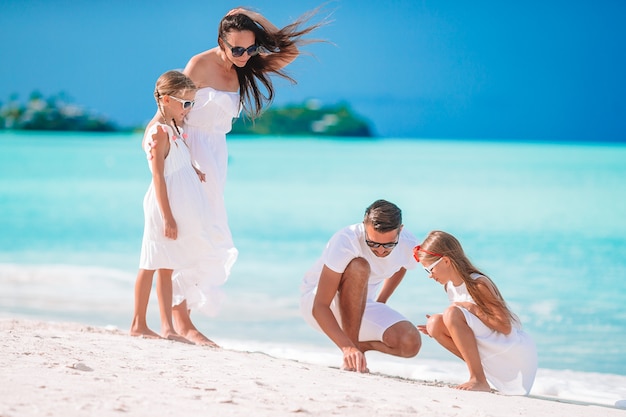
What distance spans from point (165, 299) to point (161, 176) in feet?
2.13

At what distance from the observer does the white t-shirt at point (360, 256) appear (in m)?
4.32

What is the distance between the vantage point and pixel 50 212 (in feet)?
57.0

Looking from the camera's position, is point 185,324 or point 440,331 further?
point 185,324

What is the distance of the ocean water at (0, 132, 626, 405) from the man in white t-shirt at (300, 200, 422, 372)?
74cm

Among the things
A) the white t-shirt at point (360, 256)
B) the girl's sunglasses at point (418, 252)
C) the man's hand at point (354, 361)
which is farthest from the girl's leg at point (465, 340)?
the white t-shirt at point (360, 256)

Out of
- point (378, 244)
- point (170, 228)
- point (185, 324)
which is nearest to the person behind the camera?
point (378, 244)

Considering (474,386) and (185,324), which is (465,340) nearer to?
(474,386)

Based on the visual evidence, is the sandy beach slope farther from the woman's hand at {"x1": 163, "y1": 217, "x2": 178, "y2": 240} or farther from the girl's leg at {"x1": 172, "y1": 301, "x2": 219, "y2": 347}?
the woman's hand at {"x1": 163, "y1": 217, "x2": 178, "y2": 240}

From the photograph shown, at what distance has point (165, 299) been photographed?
4645mm

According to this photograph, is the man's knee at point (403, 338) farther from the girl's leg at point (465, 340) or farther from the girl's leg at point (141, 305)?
the girl's leg at point (141, 305)

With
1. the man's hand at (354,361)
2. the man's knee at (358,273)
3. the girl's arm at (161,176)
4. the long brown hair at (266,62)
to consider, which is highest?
the long brown hair at (266,62)

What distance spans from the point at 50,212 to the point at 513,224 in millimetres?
8789

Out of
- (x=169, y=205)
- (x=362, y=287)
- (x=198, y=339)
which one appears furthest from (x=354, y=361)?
(x=169, y=205)

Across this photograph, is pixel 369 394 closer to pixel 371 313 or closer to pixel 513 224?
pixel 371 313
